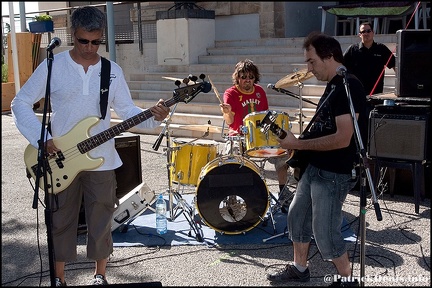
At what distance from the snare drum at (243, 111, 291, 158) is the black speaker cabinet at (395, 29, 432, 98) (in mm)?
1582

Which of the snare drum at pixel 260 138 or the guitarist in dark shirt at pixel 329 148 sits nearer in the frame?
the guitarist in dark shirt at pixel 329 148

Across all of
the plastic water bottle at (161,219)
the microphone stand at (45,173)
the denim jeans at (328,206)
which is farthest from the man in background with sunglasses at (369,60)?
the microphone stand at (45,173)

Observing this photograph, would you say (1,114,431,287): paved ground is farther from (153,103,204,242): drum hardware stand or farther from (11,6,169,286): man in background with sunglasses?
(11,6,169,286): man in background with sunglasses

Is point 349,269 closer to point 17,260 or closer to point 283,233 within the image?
point 283,233

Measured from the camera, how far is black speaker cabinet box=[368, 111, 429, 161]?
19.8 feet

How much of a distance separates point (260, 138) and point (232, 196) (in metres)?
0.59

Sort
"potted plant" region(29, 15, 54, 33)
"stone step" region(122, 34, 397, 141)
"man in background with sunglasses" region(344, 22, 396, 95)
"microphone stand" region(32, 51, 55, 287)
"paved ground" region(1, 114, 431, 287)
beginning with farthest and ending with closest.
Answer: "potted plant" region(29, 15, 54, 33)
"stone step" region(122, 34, 397, 141)
"man in background with sunglasses" region(344, 22, 396, 95)
"paved ground" region(1, 114, 431, 287)
"microphone stand" region(32, 51, 55, 287)

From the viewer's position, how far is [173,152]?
5.81 metres

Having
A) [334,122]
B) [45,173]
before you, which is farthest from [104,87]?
[334,122]

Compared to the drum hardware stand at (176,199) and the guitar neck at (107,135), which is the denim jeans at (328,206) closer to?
the guitar neck at (107,135)

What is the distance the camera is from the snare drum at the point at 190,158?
18.7 feet

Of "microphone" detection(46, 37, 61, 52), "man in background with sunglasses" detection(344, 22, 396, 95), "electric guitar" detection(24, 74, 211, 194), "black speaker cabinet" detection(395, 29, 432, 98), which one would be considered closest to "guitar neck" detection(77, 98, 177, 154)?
"electric guitar" detection(24, 74, 211, 194)

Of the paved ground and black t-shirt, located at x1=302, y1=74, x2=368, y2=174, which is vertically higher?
black t-shirt, located at x1=302, y1=74, x2=368, y2=174

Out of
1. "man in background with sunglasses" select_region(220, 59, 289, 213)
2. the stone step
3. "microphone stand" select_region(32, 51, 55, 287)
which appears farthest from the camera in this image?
Answer: the stone step
